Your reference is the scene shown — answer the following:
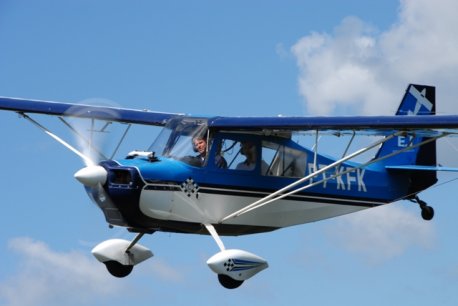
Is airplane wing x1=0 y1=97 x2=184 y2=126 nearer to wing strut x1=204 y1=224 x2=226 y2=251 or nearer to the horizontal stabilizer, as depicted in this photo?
wing strut x1=204 y1=224 x2=226 y2=251

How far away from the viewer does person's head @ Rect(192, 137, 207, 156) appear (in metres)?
20.5

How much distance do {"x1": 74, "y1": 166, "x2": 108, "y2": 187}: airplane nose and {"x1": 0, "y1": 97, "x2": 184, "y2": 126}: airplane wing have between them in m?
3.06

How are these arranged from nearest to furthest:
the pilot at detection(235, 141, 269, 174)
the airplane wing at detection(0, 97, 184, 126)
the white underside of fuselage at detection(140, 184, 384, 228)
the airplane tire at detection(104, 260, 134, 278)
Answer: the white underside of fuselage at detection(140, 184, 384, 228) → the pilot at detection(235, 141, 269, 174) → the airplane tire at detection(104, 260, 134, 278) → the airplane wing at detection(0, 97, 184, 126)

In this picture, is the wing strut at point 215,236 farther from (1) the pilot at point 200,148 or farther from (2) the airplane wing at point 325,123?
(2) the airplane wing at point 325,123

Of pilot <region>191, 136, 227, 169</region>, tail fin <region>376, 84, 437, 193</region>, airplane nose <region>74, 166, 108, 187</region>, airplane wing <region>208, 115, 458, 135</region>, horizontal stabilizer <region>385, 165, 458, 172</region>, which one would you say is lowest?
airplane nose <region>74, 166, 108, 187</region>

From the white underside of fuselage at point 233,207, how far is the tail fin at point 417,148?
5.36 feet

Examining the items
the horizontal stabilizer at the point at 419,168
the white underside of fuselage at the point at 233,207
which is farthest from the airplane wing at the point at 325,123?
the horizontal stabilizer at the point at 419,168

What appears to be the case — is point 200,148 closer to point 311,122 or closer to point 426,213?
point 311,122

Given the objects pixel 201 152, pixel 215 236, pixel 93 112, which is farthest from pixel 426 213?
pixel 93 112

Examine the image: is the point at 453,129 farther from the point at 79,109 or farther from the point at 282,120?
the point at 79,109

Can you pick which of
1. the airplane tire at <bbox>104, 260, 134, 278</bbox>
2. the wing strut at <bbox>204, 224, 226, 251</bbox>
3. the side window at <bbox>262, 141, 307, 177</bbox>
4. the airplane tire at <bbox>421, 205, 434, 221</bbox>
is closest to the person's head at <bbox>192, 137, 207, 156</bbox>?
the side window at <bbox>262, 141, 307, 177</bbox>

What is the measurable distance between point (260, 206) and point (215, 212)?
935 millimetres

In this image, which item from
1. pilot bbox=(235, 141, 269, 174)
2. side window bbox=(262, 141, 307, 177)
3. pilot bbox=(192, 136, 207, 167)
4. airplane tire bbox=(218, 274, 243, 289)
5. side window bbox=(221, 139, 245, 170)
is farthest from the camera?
side window bbox=(262, 141, 307, 177)

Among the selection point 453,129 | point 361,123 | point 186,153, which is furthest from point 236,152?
point 453,129
